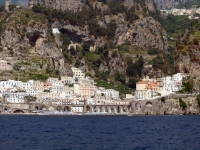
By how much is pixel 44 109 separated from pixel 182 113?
40.1m

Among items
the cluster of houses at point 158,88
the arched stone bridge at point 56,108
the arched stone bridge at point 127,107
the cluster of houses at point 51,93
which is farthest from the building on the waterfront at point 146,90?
the cluster of houses at point 51,93

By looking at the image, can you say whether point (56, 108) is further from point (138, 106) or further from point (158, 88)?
point (158, 88)

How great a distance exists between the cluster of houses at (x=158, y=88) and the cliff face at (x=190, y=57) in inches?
116

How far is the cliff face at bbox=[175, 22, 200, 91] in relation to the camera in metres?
181

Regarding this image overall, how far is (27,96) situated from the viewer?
185375 millimetres

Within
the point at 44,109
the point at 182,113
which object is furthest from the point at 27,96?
the point at 182,113

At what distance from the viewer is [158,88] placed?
7657 inches

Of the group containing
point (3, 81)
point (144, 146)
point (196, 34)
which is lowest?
point (144, 146)

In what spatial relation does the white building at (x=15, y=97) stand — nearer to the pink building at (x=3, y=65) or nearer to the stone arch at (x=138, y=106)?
the pink building at (x=3, y=65)

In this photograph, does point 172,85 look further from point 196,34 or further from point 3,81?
point 3,81

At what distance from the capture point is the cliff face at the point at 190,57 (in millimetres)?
181125

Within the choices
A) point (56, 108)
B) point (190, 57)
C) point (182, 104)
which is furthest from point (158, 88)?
point (56, 108)

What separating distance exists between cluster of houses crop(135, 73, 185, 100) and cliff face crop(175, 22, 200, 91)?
294cm

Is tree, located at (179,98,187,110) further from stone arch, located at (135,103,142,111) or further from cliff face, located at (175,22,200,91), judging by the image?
stone arch, located at (135,103,142,111)
